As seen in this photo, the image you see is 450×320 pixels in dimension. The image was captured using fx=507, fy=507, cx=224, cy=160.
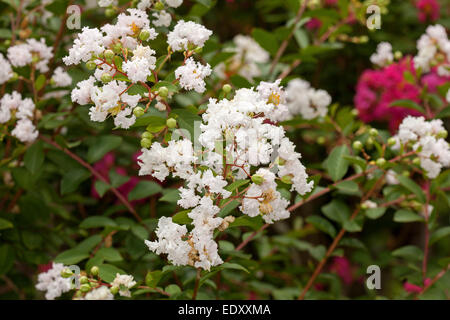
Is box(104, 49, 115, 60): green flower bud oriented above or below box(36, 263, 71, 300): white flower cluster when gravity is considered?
above

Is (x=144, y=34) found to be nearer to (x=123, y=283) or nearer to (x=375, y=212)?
(x=123, y=283)

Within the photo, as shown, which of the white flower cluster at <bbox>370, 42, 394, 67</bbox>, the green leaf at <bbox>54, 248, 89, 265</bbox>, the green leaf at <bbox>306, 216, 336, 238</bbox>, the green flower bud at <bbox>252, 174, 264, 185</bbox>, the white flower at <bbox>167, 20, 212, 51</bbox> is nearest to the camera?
the green flower bud at <bbox>252, 174, 264, 185</bbox>

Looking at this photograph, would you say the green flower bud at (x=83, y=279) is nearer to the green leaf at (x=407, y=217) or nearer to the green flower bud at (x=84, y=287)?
the green flower bud at (x=84, y=287)

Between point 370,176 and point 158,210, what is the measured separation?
23.4 inches

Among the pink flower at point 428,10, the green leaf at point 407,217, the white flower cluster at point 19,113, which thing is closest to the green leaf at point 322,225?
the green leaf at point 407,217

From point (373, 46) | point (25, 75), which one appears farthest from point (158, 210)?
point (373, 46)

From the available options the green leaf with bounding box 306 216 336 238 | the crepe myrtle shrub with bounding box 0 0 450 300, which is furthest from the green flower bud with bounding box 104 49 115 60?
the green leaf with bounding box 306 216 336 238

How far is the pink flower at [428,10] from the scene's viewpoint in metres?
2.09

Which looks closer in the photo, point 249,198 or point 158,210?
point 249,198

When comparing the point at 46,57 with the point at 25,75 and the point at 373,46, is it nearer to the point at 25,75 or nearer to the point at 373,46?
the point at 25,75

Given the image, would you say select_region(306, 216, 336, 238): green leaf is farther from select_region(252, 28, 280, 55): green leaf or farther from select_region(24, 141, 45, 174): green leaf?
select_region(24, 141, 45, 174): green leaf

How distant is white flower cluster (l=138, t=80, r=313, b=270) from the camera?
2.68ft

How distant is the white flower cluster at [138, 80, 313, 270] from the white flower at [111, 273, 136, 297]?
12cm
